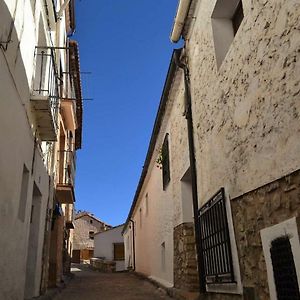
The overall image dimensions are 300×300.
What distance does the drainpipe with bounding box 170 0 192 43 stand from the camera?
6.61 meters

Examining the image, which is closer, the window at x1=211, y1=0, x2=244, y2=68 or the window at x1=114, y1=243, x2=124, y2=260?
the window at x1=211, y1=0, x2=244, y2=68

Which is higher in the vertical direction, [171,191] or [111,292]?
[171,191]

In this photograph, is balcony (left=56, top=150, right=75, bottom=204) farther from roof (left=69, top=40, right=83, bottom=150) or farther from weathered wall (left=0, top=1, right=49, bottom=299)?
weathered wall (left=0, top=1, right=49, bottom=299)

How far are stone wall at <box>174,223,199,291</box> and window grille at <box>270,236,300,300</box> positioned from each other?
3.44 meters

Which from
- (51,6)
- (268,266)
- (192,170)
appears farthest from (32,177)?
(268,266)

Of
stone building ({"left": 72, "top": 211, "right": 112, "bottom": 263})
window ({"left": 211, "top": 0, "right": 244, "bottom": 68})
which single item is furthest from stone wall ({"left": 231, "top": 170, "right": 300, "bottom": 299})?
stone building ({"left": 72, "top": 211, "right": 112, "bottom": 263})

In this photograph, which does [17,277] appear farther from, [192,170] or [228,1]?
[228,1]

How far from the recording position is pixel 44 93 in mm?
7008

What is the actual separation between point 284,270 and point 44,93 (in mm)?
5233

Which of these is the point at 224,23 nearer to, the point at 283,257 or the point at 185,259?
the point at 283,257

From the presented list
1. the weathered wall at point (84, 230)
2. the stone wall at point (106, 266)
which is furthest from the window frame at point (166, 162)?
the weathered wall at point (84, 230)

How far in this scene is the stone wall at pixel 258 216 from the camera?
10.7 ft

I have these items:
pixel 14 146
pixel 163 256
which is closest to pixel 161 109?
pixel 163 256

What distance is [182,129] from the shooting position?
301 inches
